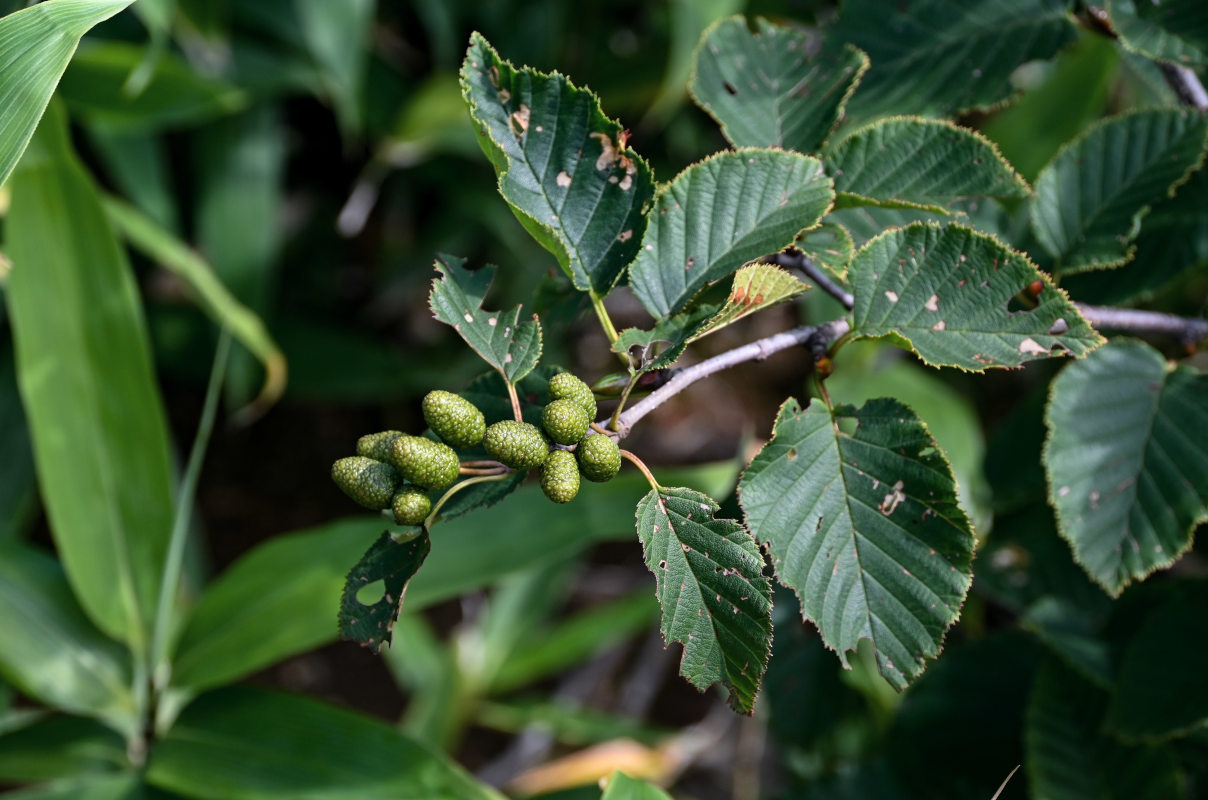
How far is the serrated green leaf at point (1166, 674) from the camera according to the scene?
70 centimetres

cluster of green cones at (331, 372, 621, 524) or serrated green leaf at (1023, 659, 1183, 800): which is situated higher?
cluster of green cones at (331, 372, 621, 524)

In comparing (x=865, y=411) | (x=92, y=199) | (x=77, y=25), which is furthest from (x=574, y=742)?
(x=77, y=25)

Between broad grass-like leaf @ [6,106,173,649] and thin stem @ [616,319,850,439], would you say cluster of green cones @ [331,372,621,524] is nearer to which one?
thin stem @ [616,319,850,439]

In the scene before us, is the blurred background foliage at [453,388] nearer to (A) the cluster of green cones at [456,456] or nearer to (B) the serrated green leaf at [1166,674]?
(B) the serrated green leaf at [1166,674]

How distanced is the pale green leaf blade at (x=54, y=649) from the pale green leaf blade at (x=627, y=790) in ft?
2.22

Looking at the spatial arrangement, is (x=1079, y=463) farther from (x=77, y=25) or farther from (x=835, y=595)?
(x=77, y=25)

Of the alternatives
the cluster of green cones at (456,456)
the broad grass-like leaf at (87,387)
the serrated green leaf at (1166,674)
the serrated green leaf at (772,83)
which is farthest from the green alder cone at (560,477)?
the broad grass-like leaf at (87,387)

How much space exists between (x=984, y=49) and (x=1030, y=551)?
0.56 metres

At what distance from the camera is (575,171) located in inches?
20.5

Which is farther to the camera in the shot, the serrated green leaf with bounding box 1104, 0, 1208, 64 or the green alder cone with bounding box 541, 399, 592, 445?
the serrated green leaf with bounding box 1104, 0, 1208, 64

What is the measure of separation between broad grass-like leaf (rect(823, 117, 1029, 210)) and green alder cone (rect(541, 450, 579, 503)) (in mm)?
313

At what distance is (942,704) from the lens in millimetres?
934

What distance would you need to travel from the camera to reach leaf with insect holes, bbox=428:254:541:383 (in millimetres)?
478

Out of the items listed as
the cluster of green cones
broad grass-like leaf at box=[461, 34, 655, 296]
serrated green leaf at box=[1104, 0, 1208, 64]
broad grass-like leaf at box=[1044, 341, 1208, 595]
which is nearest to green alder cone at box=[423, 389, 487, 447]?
the cluster of green cones
